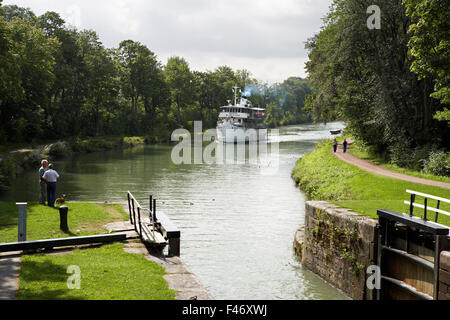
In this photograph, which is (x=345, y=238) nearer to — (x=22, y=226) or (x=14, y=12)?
(x=22, y=226)

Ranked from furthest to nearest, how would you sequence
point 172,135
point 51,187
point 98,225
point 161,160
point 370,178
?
1. point 172,135
2. point 161,160
3. point 370,178
4. point 51,187
5. point 98,225

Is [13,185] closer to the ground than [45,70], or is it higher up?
closer to the ground

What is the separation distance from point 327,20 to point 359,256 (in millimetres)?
26843

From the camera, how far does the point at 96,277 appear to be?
887cm

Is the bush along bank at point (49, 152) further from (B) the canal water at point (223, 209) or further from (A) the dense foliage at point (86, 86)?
(A) the dense foliage at point (86, 86)

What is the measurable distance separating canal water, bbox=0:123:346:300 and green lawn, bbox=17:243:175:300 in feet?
9.56

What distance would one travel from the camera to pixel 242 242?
16.6 metres

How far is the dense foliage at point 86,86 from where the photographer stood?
46.2 m

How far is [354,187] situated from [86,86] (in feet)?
163

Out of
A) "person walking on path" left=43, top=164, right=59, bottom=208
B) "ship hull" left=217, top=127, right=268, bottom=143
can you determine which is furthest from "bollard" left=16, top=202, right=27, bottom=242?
"ship hull" left=217, top=127, right=268, bottom=143

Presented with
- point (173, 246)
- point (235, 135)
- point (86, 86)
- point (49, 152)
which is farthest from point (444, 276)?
point (235, 135)

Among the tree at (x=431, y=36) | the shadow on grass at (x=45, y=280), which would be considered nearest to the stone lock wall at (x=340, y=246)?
the shadow on grass at (x=45, y=280)
